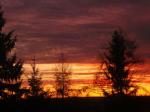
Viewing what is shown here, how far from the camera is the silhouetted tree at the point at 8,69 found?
5103 cm

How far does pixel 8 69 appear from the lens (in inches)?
2014

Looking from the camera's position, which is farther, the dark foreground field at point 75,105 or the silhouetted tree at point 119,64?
the silhouetted tree at point 119,64

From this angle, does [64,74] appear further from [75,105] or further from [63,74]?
[75,105]

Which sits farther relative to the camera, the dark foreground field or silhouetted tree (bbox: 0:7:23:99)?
silhouetted tree (bbox: 0:7:23:99)

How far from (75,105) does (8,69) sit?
44.4ft

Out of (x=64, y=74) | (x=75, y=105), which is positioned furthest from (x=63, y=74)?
(x=75, y=105)

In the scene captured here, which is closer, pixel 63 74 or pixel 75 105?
pixel 75 105

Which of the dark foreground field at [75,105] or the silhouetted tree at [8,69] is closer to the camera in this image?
the dark foreground field at [75,105]

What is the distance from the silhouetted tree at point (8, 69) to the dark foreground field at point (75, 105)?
28.2 feet

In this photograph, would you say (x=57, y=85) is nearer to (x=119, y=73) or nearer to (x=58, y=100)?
(x=119, y=73)

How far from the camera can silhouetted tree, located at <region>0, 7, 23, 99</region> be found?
51.0 metres

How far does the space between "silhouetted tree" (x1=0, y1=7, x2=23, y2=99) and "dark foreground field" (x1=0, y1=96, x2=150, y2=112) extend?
8.60 meters

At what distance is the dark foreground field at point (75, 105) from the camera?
3488 cm

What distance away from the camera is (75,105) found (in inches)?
1533
